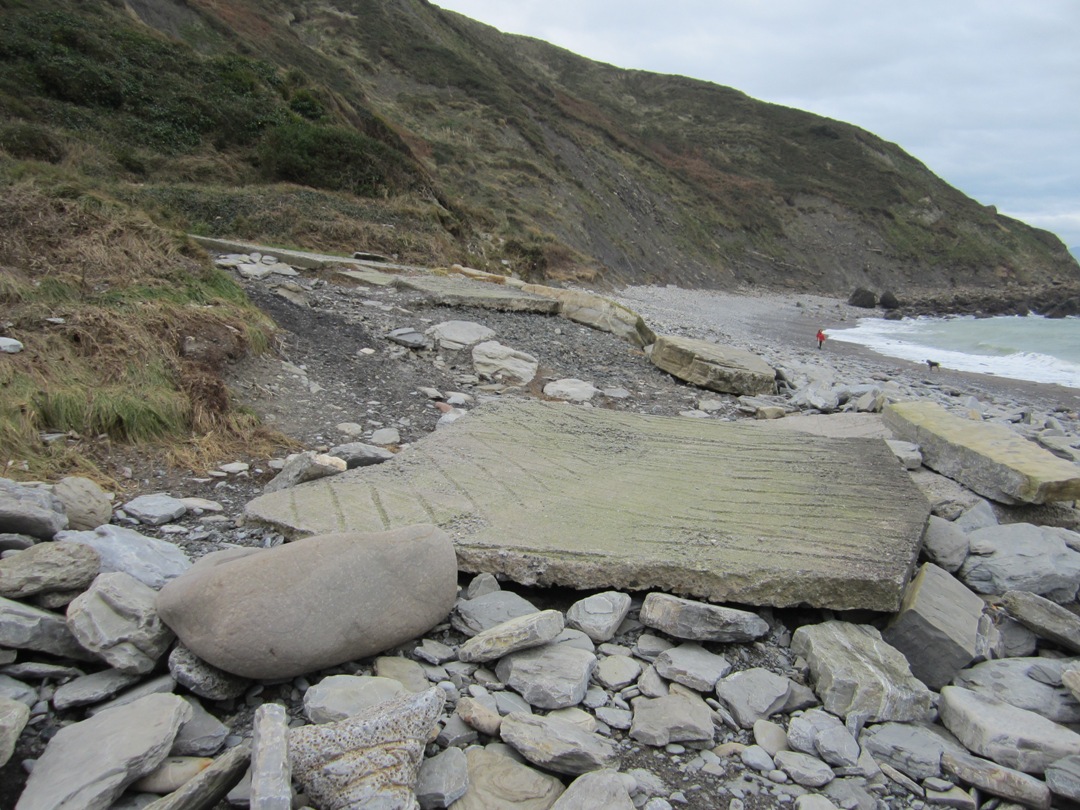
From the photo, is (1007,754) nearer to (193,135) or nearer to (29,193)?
(29,193)

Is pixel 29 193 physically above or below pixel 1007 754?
above

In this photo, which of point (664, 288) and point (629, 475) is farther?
point (664, 288)

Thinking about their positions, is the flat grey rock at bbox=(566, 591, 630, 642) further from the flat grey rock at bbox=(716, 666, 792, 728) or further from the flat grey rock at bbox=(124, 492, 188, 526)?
the flat grey rock at bbox=(124, 492, 188, 526)

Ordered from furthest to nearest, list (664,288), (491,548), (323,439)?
(664,288) < (323,439) < (491,548)

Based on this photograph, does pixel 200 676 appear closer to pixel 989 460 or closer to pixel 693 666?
pixel 693 666

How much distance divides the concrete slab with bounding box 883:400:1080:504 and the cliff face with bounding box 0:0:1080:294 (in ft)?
26.7

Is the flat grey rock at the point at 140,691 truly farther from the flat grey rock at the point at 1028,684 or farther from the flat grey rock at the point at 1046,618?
the flat grey rock at the point at 1046,618

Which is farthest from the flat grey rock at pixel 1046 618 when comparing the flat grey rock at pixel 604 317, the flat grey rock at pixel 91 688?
the flat grey rock at pixel 604 317

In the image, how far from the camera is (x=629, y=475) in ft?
12.1

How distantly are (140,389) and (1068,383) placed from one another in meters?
16.7

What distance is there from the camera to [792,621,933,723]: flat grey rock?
2332mm

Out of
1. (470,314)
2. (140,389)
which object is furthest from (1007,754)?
(470,314)

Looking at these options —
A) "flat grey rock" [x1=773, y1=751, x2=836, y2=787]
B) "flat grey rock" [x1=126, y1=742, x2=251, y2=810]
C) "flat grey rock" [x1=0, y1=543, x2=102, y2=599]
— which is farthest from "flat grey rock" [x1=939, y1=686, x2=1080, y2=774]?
"flat grey rock" [x1=0, y1=543, x2=102, y2=599]

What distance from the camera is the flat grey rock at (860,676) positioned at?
2.33 m
